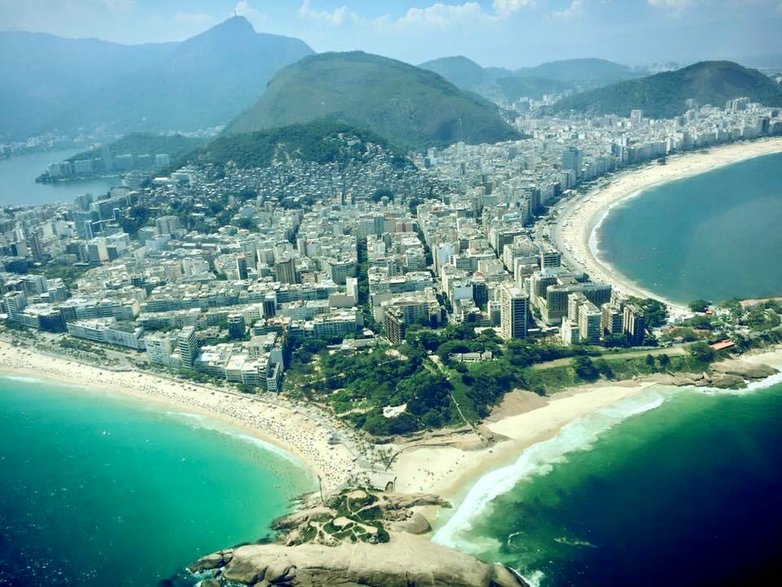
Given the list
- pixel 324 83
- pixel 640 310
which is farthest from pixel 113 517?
pixel 324 83

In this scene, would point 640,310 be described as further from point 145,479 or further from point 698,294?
point 145,479

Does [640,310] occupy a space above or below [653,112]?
below

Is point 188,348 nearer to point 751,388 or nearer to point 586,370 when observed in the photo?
point 586,370

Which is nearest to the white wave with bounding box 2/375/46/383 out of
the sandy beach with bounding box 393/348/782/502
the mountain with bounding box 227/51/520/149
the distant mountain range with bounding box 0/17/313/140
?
the sandy beach with bounding box 393/348/782/502

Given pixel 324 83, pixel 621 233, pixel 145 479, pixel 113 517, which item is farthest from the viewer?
pixel 324 83

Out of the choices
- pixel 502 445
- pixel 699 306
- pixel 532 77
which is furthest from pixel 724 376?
pixel 532 77

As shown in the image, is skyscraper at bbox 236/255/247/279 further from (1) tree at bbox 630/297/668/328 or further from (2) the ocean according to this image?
(2) the ocean
